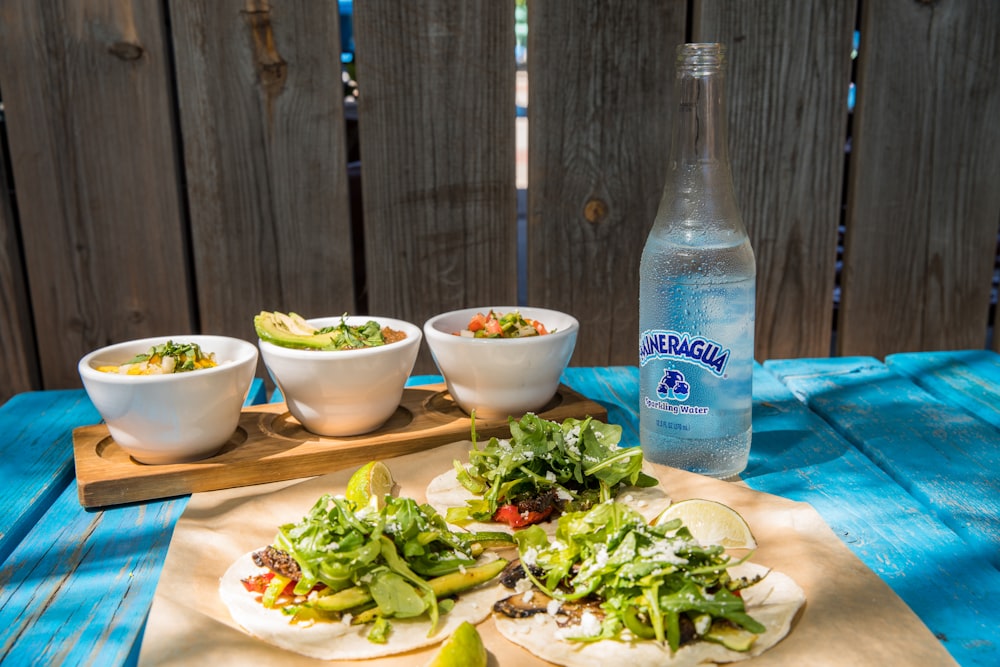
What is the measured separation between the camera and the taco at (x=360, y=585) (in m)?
1.17

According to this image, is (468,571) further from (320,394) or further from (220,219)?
(220,219)

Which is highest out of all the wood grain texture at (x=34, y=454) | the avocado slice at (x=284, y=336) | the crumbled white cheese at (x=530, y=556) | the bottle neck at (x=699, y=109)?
the bottle neck at (x=699, y=109)

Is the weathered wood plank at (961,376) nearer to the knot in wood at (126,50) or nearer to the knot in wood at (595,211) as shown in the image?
the knot in wood at (595,211)

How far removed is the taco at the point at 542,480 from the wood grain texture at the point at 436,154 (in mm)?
1076

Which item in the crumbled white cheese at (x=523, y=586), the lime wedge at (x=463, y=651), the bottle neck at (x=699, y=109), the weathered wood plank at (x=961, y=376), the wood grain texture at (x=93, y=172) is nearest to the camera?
the lime wedge at (x=463, y=651)

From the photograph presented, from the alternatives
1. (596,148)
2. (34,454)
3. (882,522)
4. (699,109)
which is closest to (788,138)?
(596,148)

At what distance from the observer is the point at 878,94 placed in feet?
8.57

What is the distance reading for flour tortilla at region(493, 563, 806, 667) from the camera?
1.10m

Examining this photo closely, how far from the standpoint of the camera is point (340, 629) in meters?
1.19

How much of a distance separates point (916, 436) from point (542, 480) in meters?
0.90

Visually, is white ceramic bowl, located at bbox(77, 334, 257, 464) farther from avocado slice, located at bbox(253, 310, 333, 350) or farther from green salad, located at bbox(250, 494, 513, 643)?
green salad, located at bbox(250, 494, 513, 643)

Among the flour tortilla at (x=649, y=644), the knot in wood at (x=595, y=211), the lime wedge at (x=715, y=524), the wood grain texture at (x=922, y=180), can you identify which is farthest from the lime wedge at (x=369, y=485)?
the wood grain texture at (x=922, y=180)

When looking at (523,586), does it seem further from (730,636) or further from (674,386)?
(674,386)

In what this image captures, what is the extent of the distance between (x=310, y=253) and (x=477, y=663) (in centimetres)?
173
